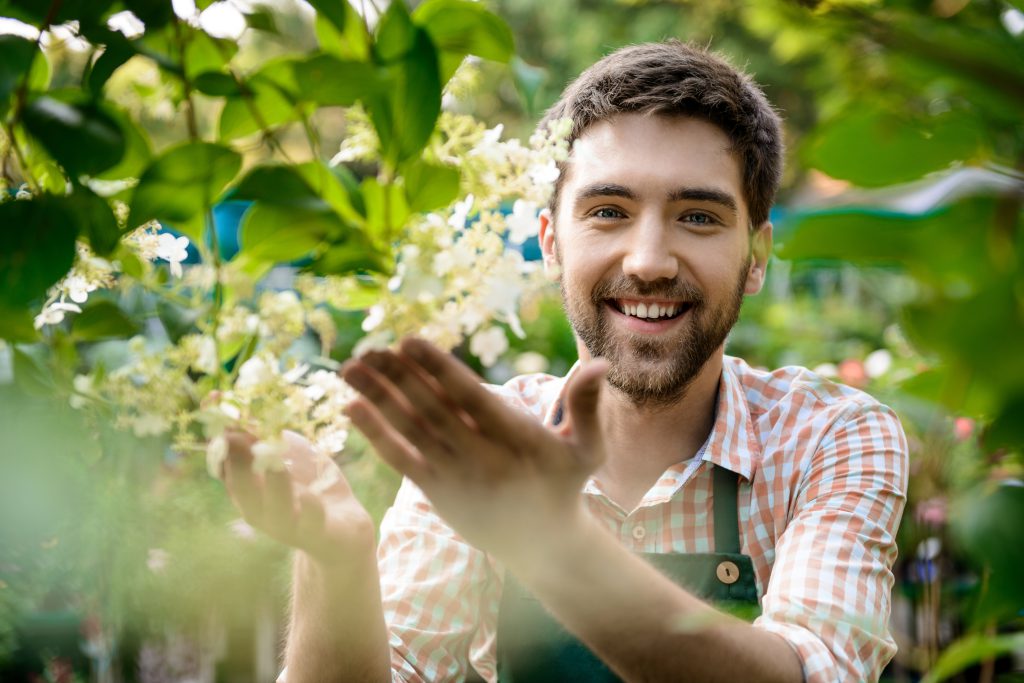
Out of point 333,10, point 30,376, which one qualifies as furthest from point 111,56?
point 30,376

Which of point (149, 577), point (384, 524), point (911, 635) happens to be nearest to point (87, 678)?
point (149, 577)

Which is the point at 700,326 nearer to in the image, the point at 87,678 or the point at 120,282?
the point at 120,282

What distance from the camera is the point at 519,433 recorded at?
2.30 ft

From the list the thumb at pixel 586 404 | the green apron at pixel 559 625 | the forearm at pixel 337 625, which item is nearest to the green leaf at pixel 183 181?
the thumb at pixel 586 404

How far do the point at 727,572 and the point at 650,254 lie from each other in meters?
0.51

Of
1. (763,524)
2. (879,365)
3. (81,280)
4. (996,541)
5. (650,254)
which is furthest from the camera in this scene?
(879,365)

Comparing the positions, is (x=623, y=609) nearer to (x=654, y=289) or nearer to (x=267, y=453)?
(x=267, y=453)

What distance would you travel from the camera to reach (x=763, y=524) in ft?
5.09

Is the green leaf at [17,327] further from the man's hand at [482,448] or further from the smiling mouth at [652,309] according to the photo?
the smiling mouth at [652,309]

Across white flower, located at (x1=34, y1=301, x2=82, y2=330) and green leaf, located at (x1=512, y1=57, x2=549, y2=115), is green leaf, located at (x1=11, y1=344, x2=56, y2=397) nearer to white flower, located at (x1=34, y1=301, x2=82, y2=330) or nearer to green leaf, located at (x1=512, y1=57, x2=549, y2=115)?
white flower, located at (x1=34, y1=301, x2=82, y2=330)

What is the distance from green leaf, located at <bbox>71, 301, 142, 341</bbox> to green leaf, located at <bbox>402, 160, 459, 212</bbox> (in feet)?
0.92

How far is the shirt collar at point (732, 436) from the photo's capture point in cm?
156

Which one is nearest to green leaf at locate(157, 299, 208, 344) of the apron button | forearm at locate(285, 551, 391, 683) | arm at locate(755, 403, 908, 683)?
forearm at locate(285, 551, 391, 683)

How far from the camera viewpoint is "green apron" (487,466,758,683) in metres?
1.52
